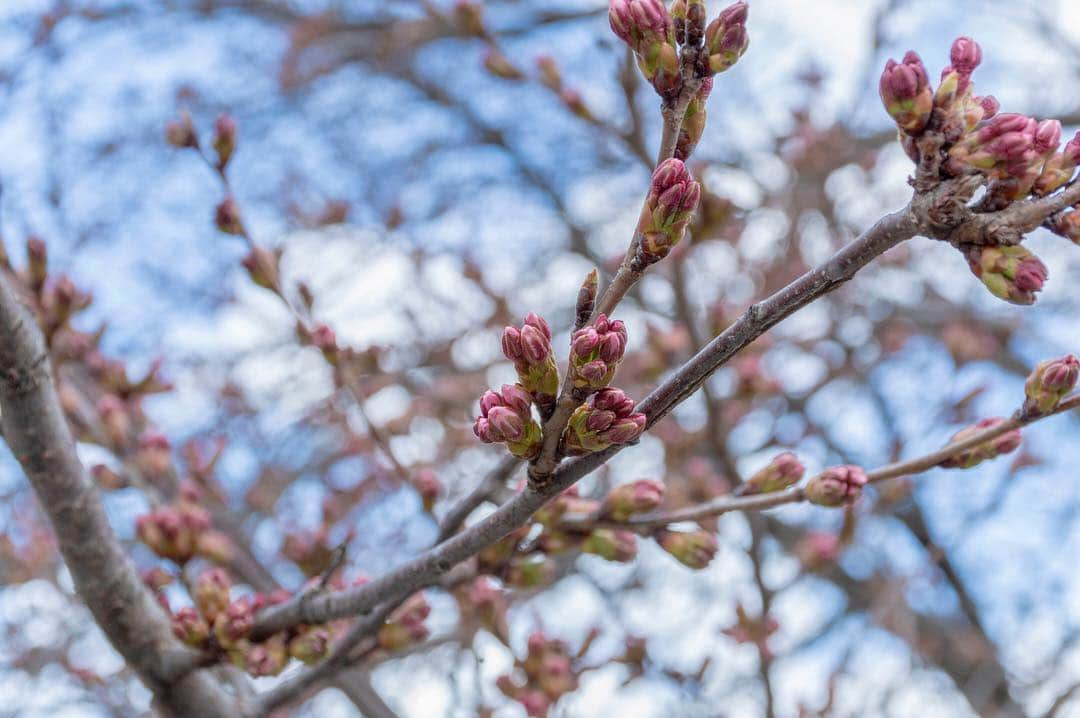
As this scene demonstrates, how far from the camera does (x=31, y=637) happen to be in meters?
4.70

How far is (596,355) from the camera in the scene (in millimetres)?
885

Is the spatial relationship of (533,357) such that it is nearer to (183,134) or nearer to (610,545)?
(610,545)

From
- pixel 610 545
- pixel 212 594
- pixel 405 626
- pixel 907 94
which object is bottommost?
pixel 405 626

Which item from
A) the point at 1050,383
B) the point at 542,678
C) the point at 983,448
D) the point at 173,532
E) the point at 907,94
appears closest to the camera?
the point at 907,94

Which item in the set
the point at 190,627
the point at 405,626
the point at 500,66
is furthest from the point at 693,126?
the point at 500,66

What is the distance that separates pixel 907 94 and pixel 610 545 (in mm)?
841

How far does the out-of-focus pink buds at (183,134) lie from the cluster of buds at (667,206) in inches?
46.6

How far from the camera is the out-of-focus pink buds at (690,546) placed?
55.5 inches

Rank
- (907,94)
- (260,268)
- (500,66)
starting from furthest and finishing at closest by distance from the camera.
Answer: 1. (500,66)
2. (260,268)
3. (907,94)

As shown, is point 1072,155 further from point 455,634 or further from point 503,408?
point 455,634

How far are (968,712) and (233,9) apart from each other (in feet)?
20.2

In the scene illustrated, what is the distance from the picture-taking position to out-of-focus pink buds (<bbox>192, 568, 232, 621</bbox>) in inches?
57.9

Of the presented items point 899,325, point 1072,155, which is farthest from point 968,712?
point 1072,155

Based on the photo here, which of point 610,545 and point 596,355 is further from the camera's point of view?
point 610,545
